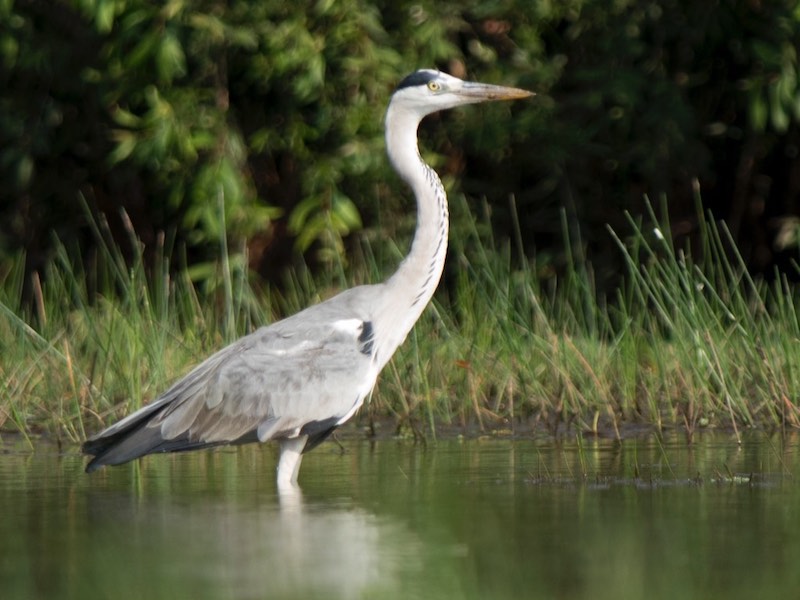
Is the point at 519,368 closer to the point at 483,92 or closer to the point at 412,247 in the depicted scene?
the point at 412,247

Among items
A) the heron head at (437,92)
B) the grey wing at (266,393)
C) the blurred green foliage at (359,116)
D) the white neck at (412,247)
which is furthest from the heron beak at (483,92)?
the blurred green foliage at (359,116)

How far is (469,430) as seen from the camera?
7938mm

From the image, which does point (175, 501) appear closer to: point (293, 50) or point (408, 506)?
point (408, 506)

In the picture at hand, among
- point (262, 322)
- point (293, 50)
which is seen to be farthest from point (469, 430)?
point (293, 50)

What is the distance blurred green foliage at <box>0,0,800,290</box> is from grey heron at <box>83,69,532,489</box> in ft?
9.83

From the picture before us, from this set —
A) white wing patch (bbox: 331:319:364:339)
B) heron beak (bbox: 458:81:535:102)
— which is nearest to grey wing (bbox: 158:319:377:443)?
white wing patch (bbox: 331:319:364:339)

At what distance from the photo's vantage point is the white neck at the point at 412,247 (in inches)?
277

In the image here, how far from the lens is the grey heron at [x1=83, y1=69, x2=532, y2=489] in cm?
645

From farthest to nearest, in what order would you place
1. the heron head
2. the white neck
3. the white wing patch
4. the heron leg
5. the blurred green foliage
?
the blurred green foliage, the heron head, the white neck, the white wing patch, the heron leg

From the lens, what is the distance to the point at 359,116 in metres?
10.3

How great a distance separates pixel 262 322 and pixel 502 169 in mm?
4311

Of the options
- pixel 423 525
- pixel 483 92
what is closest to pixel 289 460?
pixel 423 525

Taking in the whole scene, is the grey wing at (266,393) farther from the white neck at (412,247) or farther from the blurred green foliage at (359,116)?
the blurred green foliage at (359,116)

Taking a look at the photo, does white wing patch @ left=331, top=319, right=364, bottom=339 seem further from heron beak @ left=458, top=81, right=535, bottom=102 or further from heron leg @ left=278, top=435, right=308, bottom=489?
heron beak @ left=458, top=81, right=535, bottom=102
